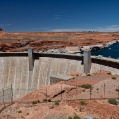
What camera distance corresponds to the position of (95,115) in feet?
53.8

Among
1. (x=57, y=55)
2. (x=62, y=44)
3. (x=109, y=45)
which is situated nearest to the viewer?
(x=57, y=55)

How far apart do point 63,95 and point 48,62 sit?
1836 centimetres

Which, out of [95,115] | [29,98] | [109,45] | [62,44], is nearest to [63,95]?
[29,98]

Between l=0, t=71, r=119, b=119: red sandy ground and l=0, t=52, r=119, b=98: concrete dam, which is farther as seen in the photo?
l=0, t=52, r=119, b=98: concrete dam

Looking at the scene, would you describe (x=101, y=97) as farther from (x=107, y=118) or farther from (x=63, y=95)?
(x=107, y=118)

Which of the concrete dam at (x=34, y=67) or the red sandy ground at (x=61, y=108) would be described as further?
the concrete dam at (x=34, y=67)

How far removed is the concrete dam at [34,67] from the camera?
36000 mm

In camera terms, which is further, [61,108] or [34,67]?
[34,67]

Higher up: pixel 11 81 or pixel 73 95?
pixel 73 95

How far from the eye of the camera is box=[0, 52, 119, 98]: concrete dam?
118ft

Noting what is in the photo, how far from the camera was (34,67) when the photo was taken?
41.2 meters

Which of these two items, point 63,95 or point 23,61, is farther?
point 23,61

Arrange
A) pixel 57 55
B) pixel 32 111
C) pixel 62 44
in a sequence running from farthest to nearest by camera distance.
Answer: pixel 62 44, pixel 57 55, pixel 32 111

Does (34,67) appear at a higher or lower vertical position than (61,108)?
lower
